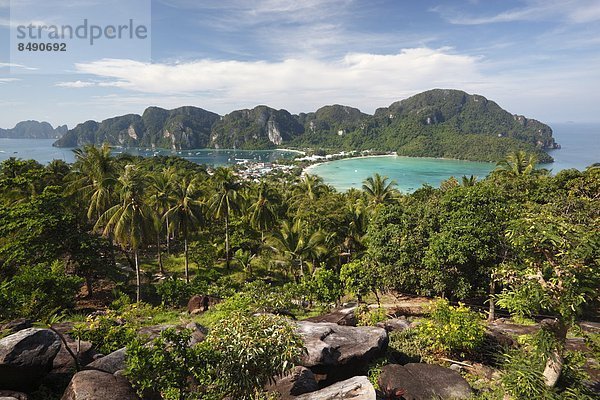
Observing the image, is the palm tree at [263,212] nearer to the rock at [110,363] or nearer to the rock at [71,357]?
the rock at [71,357]

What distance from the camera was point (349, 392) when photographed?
716 centimetres

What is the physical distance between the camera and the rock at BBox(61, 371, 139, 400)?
6484mm

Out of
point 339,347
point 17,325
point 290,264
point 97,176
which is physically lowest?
point 290,264

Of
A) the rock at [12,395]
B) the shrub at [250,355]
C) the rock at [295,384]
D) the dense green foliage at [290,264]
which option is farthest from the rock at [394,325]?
the rock at [12,395]

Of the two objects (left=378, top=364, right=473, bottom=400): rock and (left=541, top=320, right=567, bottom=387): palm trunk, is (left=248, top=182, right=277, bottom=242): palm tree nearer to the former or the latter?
(left=378, top=364, right=473, bottom=400): rock

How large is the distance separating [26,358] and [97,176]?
57.5 ft

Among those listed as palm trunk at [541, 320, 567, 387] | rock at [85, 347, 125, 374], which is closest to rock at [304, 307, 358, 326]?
palm trunk at [541, 320, 567, 387]

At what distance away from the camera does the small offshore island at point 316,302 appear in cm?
695

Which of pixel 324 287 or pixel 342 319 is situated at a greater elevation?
pixel 342 319

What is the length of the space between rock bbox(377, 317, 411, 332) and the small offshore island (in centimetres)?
9

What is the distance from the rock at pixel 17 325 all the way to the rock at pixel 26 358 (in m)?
1.39

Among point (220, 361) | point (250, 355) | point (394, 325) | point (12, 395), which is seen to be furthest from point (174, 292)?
point (250, 355)

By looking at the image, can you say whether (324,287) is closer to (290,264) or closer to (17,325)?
(290,264)

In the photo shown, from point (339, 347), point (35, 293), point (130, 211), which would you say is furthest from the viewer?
point (130, 211)
